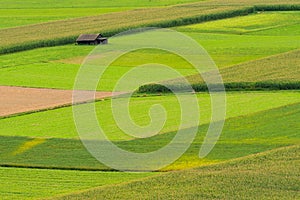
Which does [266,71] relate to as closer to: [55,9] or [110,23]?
[110,23]

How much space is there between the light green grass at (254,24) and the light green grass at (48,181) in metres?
35.7

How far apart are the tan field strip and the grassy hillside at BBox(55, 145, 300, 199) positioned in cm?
1422

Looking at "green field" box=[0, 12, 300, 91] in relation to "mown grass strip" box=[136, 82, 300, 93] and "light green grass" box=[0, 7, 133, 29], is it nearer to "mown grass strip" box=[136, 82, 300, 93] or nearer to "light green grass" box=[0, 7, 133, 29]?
"mown grass strip" box=[136, 82, 300, 93]

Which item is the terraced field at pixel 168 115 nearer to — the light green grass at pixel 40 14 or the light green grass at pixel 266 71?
the light green grass at pixel 266 71

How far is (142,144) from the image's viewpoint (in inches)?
1340

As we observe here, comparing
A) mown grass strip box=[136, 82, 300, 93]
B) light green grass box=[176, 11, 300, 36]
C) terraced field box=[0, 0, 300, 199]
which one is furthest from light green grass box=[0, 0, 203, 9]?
mown grass strip box=[136, 82, 300, 93]

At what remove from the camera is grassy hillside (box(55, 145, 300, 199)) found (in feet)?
86.9

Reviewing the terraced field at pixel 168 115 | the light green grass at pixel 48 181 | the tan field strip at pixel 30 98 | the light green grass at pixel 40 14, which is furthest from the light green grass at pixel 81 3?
the light green grass at pixel 48 181

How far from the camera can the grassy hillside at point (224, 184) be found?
26484 mm

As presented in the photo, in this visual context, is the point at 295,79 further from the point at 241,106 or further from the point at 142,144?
the point at 142,144

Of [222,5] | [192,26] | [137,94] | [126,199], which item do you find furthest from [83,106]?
[222,5]

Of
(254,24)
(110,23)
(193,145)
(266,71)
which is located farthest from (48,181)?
(254,24)

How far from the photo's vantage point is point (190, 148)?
33.2 m

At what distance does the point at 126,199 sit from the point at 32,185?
12.9 feet
